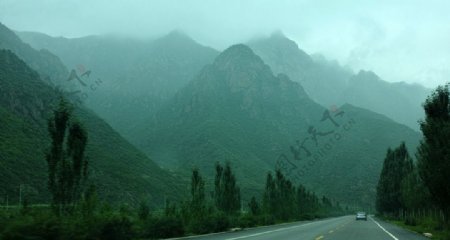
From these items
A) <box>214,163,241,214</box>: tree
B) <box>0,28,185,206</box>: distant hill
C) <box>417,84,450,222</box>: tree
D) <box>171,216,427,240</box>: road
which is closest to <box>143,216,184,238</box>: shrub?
<box>171,216,427,240</box>: road

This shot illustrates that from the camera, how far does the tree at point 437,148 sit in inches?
1158

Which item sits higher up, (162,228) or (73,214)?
(73,214)

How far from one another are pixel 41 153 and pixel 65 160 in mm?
47270

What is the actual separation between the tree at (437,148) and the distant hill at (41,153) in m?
37.9

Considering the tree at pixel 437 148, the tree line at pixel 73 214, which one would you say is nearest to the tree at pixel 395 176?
the tree at pixel 437 148

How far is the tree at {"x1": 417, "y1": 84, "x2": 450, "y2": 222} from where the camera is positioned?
29.4 meters

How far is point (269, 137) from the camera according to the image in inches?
5507

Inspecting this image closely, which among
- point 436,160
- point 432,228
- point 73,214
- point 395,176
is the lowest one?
point 432,228

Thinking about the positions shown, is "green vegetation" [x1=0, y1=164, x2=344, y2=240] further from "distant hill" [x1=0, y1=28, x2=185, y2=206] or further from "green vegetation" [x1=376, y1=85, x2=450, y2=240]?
"distant hill" [x1=0, y1=28, x2=185, y2=206]

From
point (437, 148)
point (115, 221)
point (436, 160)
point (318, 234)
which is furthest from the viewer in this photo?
point (437, 148)

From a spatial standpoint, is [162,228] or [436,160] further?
[436,160]

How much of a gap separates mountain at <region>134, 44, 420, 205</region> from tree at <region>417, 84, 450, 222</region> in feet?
244

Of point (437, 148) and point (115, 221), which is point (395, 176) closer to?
point (437, 148)

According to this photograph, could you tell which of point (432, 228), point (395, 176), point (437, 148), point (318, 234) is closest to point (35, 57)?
point (395, 176)
